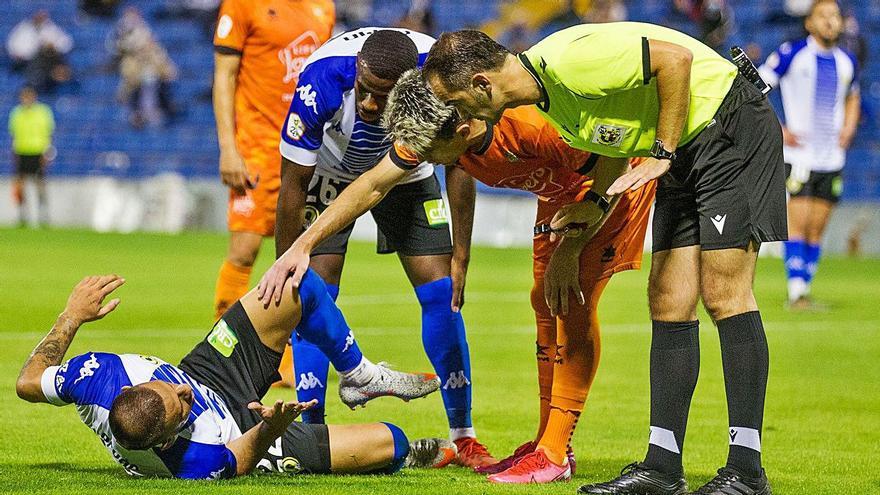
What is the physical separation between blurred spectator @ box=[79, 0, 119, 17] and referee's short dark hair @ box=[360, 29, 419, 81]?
2484cm

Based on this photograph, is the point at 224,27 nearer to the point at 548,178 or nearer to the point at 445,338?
the point at 445,338

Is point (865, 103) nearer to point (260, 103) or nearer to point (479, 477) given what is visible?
point (260, 103)

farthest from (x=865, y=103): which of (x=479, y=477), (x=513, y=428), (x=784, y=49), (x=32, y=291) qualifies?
(x=479, y=477)

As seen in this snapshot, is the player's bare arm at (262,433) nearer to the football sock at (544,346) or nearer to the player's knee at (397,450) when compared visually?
the player's knee at (397,450)

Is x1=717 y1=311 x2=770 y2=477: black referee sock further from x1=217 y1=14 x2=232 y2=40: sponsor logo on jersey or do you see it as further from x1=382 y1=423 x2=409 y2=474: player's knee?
x1=217 y1=14 x2=232 y2=40: sponsor logo on jersey

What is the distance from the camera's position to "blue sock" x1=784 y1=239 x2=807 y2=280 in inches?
508

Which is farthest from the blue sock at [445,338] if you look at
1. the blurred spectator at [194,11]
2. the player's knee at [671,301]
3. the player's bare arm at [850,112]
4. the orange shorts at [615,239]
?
the blurred spectator at [194,11]

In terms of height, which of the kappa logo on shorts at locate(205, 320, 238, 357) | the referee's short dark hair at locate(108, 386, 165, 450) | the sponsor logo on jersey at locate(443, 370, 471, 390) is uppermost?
the kappa logo on shorts at locate(205, 320, 238, 357)

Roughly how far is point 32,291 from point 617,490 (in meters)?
9.77

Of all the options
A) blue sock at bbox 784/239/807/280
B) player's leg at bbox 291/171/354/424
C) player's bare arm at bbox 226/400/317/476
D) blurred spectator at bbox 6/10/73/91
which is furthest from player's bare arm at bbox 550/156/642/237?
blurred spectator at bbox 6/10/73/91

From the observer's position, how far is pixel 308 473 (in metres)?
5.52

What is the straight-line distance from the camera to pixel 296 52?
9141 mm

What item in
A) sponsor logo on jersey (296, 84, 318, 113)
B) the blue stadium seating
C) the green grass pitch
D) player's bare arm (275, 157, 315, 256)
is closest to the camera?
the green grass pitch

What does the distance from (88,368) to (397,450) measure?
1288 mm
